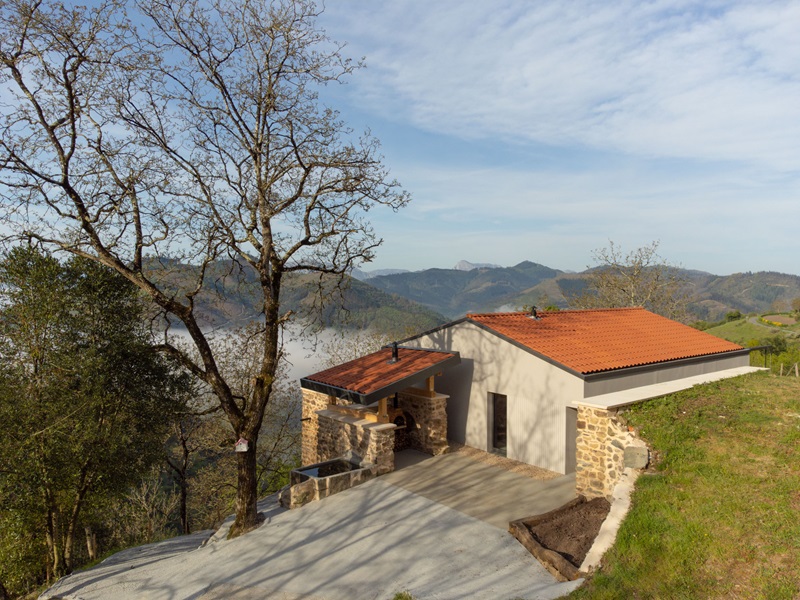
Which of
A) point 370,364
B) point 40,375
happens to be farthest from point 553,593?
point 40,375

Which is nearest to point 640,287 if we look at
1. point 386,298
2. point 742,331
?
point 742,331

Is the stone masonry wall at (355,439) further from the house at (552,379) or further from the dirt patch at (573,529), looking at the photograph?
the dirt patch at (573,529)

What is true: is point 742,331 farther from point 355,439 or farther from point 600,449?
point 355,439

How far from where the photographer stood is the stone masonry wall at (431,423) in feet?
44.5

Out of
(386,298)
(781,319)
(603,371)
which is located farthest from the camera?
(386,298)

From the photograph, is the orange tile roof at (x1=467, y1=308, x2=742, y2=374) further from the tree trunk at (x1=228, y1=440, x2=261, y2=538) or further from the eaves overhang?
the tree trunk at (x1=228, y1=440, x2=261, y2=538)

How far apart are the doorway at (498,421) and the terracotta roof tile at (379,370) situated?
1694 millimetres

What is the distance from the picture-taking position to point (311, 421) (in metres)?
15.8

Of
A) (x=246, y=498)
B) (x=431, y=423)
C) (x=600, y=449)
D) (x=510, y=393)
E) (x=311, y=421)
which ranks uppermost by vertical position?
(x=510, y=393)

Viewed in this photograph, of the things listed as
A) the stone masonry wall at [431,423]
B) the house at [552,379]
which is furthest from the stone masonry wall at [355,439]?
the stone masonry wall at [431,423]

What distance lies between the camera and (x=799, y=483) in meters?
7.26

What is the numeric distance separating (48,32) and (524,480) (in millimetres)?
13144

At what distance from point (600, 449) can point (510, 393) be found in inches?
Answer: 134

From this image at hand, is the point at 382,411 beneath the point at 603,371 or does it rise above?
beneath
